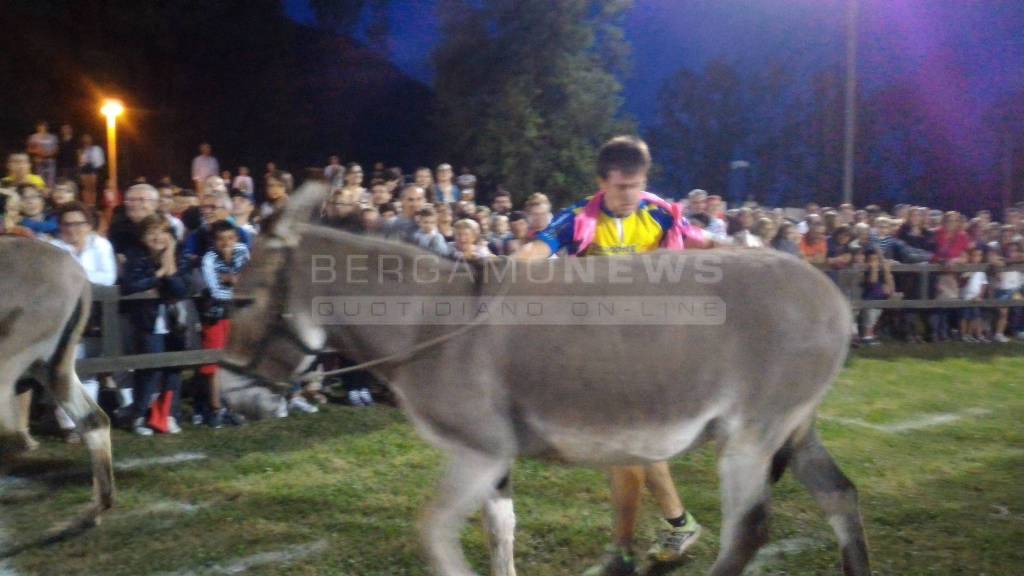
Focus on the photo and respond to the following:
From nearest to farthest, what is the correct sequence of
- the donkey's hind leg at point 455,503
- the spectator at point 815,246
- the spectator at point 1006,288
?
the donkey's hind leg at point 455,503
the spectator at point 815,246
the spectator at point 1006,288

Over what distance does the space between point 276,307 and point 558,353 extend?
107 centimetres

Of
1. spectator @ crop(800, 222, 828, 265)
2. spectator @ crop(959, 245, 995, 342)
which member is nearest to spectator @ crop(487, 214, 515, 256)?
spectator @ crop(800, 222, 828, 265)

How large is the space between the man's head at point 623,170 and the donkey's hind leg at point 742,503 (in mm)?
1218

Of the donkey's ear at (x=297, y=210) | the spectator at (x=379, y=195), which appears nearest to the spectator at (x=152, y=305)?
the spectator at (x=379, y=195)

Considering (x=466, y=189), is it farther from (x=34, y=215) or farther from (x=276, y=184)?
(x=34, y=215)

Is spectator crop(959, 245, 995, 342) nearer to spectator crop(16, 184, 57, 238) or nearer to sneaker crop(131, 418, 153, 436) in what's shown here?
sneaker crop(131, 418, 153, 436)

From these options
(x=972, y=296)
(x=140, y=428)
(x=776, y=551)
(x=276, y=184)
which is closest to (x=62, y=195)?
(x=276, y=184)

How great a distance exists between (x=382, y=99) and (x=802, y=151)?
80.9 feet

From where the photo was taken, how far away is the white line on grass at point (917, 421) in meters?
7.67

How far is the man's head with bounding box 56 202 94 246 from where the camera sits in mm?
6707

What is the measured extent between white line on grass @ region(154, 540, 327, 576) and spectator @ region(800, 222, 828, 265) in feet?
29.7

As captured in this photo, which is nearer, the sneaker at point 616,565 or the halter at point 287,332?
the halter at point 287,332

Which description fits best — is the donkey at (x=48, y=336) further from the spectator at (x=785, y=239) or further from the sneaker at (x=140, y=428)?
the spectator at (x=785, y=239)

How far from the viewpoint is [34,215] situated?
22.9 feet
